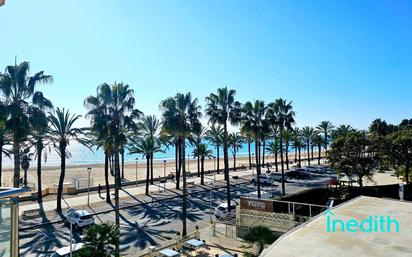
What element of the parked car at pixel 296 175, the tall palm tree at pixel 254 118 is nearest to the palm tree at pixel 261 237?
the tall palm tree at pixel 254 118

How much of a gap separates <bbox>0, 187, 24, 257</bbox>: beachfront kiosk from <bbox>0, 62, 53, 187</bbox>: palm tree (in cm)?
1670

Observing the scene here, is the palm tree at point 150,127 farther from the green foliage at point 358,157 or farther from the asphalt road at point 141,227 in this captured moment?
the green foliage at point 358,157

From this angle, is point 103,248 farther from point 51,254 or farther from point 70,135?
point 70,135

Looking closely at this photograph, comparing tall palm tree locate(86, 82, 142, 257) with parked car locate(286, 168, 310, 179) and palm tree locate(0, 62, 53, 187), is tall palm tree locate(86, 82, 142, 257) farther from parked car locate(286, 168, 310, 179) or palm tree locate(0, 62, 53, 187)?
parked car locate(286, 168, 310, 179)

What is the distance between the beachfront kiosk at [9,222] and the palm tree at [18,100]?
54.8ft

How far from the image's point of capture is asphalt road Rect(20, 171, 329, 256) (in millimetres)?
23380

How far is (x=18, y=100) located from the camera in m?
22.1

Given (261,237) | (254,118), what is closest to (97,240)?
(261,237)

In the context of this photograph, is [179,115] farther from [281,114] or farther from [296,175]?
[296,175]

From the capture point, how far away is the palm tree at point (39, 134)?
22.6 m

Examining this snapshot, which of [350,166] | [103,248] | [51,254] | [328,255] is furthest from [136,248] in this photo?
[350,166]

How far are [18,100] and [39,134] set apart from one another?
1252 cm

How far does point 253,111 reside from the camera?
123 ft

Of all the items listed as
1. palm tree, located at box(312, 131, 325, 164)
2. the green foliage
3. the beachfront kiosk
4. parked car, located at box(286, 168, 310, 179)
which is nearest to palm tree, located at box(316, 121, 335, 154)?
palm tree, located at box(312, 131, 325, 164)
